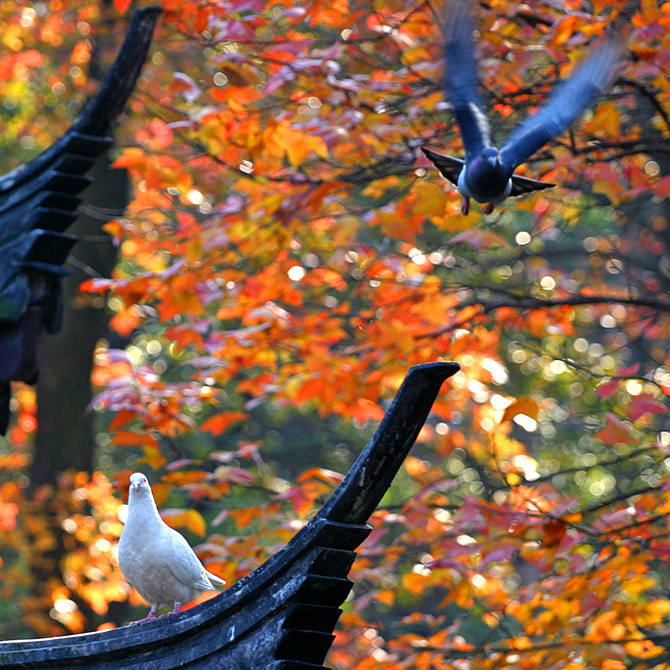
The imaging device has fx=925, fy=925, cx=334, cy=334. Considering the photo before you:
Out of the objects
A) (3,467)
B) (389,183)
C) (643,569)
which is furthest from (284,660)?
(3,467)

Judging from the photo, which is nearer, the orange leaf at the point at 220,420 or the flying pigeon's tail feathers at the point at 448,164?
the flying pigeon's tail feathers at the point at 448,164

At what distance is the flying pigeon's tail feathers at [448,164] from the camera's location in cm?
308

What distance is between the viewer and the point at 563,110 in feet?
10.3

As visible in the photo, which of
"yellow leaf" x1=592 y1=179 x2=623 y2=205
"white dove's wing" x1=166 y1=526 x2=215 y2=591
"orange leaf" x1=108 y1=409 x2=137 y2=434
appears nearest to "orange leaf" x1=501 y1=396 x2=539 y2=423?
"yellow leaf" x1=592 y1=179 x2=623 y2=205

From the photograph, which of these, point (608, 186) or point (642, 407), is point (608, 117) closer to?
point (608, 186)

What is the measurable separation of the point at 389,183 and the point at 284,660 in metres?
4.42

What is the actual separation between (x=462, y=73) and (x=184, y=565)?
6.14 ft

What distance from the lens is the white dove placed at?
9.62 ft

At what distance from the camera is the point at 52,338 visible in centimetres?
1016

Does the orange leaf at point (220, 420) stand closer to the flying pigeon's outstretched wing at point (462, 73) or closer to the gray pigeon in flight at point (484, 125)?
the gray pigeon in flight at point (484, 125)

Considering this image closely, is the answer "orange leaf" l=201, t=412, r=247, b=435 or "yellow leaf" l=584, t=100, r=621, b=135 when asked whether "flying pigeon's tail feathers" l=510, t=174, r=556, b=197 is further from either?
"orange leaf" l=201, t=412, r=247, b=435

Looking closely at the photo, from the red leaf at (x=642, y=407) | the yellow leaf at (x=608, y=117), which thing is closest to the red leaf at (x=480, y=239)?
the yellow leaf at (x=608, y=117)

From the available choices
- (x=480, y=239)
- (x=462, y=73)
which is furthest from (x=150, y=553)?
(x=480, y=239)

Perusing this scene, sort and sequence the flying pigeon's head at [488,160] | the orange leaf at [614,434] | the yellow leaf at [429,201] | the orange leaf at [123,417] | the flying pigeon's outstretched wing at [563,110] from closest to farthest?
the flying pigeon's head at [488,160], the flying pigeon's outstretched wing at [563,110], the orange leaf at [614,434], the yellow leaf at [429,201], the orange leaf at [123,417]
